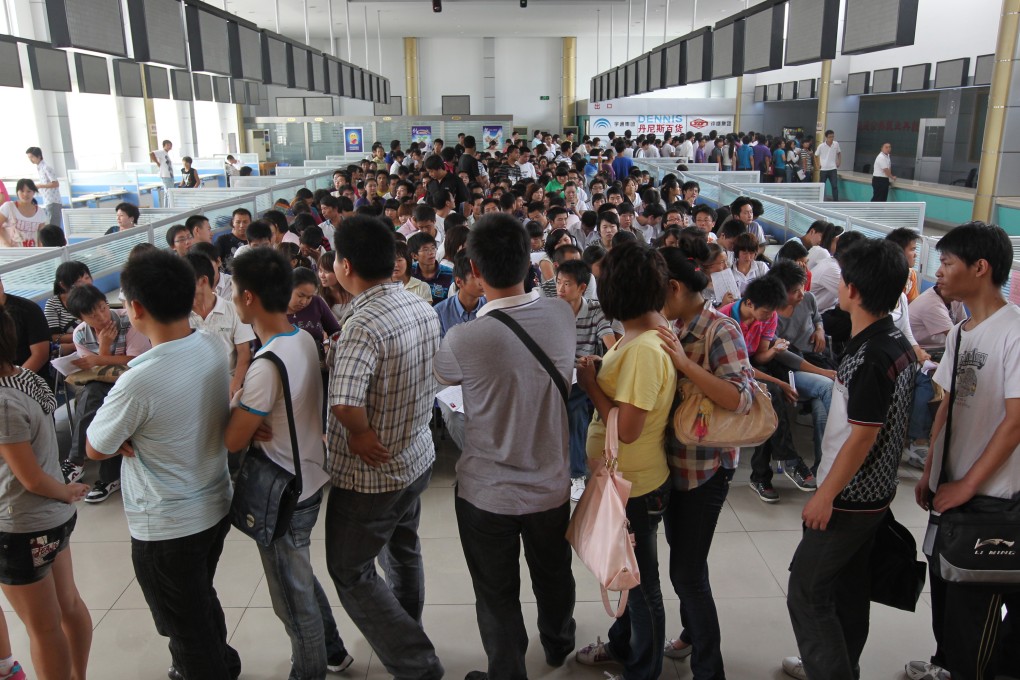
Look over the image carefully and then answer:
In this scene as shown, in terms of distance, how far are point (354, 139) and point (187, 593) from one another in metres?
20.0

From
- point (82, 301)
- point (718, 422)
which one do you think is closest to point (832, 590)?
point (718, 422)

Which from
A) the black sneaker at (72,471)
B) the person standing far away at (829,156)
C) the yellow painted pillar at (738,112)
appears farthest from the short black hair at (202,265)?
the yellow painted pillar at (738,112)

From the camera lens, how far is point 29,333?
3783mm

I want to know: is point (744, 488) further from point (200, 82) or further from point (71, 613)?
point (200, 82)

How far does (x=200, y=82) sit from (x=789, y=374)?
42.7 feet

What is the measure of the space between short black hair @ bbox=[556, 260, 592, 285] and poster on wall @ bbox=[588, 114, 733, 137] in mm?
22770

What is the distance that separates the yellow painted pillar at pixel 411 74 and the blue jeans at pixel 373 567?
29285 millimetres

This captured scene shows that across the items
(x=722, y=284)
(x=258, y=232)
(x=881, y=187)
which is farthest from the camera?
(x=881, y=187)

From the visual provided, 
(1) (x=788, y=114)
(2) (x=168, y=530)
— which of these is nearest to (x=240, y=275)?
(2) (x=168, y=530)

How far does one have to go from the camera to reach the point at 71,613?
2.55 metres

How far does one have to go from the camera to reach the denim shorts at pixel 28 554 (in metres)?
2.27

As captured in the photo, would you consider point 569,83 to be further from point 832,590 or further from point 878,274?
point 832,590

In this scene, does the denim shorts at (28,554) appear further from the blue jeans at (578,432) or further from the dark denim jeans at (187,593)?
the blue jeans at (578,432)

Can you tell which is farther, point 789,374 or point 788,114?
point 788,114
